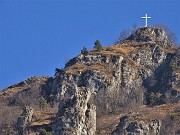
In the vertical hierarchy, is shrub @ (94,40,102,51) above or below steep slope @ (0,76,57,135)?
above

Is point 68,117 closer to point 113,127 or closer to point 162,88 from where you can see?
point 113,127

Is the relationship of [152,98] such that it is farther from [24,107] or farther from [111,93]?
[24,107]

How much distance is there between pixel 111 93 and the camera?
16300cm

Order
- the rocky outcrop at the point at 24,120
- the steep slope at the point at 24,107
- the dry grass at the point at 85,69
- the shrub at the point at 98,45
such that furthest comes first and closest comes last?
the shrub at the point at 98,45, the dry grass at the point at 85,69, the steep slope at the point at 24,107, the rocky outcrop at the point at 24,120

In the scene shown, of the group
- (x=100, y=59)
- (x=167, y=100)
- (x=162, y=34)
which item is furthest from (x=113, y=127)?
(x=162, y=34)

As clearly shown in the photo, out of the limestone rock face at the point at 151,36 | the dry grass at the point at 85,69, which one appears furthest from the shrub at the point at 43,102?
the limestone rock face at the point at 151,36

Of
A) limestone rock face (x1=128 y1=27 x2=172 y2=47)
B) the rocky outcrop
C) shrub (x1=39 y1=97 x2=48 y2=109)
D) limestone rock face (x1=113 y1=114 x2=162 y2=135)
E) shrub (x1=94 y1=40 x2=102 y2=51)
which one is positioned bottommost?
limestone rock face (x1=113 y1=114 x2=162 y2=135)

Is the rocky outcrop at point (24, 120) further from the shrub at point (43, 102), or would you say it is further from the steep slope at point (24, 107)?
the shrub at point (43, 102)

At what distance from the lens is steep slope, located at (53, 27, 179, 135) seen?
527 feet

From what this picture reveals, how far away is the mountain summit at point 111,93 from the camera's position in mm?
131625

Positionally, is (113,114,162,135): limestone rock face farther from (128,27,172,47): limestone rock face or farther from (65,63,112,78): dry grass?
(128,27,172,47): limestone rock face

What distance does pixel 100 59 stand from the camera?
577 feet

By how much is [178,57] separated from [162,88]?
1175cm

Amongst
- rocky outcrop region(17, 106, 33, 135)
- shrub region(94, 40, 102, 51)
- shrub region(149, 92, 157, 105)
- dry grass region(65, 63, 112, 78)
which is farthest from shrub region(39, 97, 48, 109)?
shrub region(94, 40, 102, 51)
